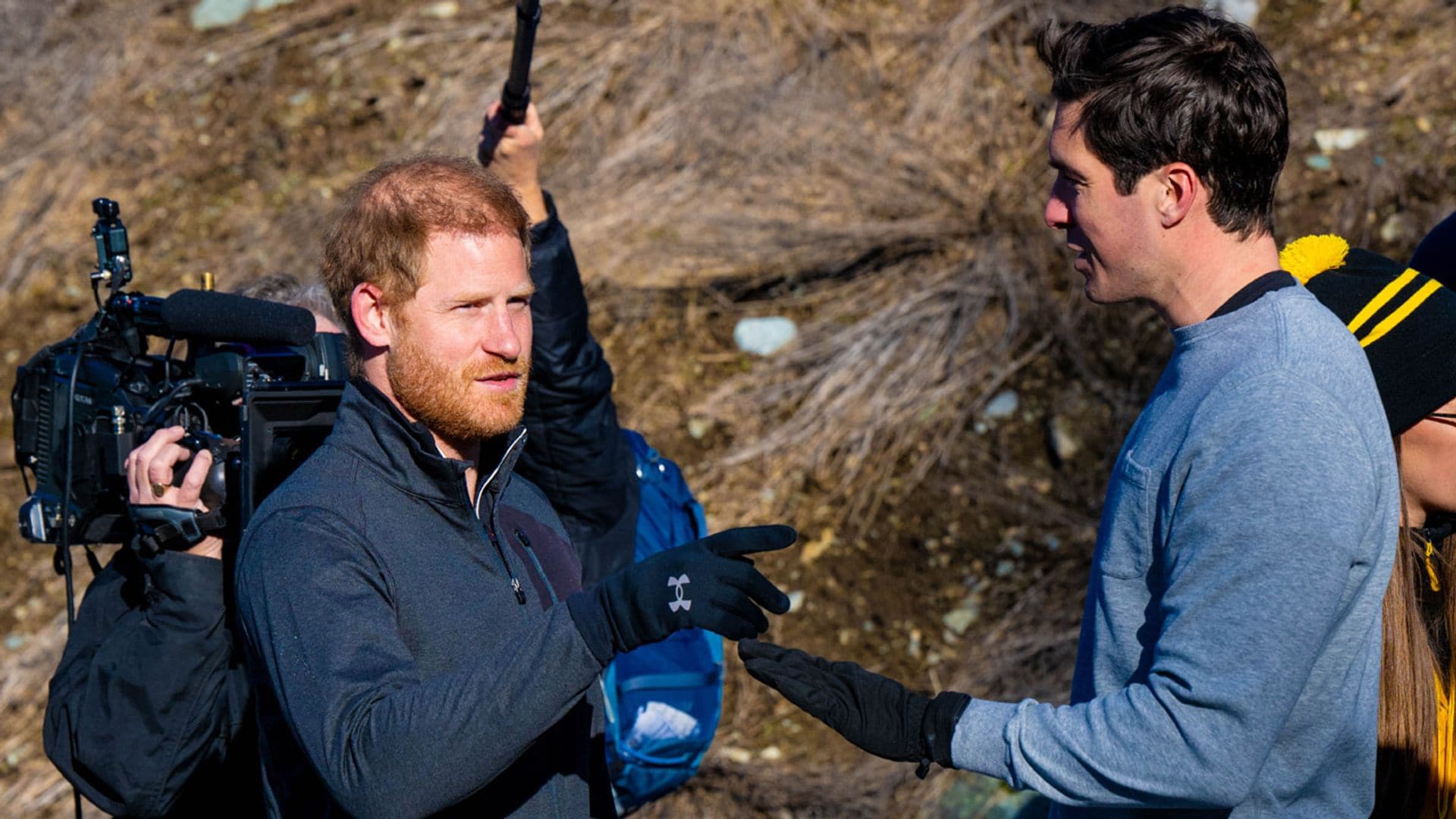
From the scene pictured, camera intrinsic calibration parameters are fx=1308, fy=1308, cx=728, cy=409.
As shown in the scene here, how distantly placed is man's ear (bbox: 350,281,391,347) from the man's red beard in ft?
0.08

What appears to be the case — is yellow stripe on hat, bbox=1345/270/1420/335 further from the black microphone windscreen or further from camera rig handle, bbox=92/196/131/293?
camera rig handle, bbox=92/196/131/293

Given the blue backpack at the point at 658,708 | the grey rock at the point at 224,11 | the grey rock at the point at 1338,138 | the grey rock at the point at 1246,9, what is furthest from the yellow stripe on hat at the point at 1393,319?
the grey rock at the point at 224,11

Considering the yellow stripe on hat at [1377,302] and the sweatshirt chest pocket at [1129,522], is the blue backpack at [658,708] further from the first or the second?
the yellow stripe on hat at [1377,302]

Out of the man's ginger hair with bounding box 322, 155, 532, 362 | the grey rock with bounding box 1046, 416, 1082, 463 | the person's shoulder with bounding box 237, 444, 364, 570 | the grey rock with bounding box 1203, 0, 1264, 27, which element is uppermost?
the grey rock with bounding box 1203, 0, 1264, 27

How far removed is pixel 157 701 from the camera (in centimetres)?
224

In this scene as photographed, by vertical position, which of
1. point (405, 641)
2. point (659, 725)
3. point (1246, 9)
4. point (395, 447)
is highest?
point (1246, 9)

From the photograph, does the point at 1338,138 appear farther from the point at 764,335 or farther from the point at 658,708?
the point at 658,708

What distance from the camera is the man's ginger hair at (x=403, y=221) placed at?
1.80 m

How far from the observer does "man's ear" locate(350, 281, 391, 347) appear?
1827 mm

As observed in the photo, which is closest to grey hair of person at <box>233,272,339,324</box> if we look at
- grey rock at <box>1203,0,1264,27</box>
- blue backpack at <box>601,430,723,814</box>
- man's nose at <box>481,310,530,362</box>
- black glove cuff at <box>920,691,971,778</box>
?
blue backpack at <box>601,430,723,814</box>

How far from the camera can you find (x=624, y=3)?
→ 20.5ft

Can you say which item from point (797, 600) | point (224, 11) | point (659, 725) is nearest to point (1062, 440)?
point (797, 600)

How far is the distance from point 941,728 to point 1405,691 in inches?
32.5

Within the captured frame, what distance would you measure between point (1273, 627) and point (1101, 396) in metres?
3.22
